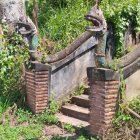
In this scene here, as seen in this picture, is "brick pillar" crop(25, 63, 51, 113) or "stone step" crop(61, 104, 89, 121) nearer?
"stone step" crop(61, 104, 89, 121)

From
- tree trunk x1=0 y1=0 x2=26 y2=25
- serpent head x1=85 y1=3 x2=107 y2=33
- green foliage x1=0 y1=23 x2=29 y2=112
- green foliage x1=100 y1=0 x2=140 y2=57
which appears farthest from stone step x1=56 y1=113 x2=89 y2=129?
tree trunk x1=0 y1=0 x2=26 y2=25

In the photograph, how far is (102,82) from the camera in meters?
7.49

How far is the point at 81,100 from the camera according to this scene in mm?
9320

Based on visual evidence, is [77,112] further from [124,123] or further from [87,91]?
[124,123]

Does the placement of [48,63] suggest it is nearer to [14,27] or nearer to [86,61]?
[86,61]

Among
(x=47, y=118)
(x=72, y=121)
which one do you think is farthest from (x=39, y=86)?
(x=72, y=121)

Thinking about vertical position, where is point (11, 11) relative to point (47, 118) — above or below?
above

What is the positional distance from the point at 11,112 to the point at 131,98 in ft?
8.52

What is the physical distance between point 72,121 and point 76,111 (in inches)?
11.0

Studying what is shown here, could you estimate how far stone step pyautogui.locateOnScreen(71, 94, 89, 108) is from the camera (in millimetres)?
9202

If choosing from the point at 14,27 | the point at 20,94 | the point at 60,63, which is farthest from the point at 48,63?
the point at 14,27

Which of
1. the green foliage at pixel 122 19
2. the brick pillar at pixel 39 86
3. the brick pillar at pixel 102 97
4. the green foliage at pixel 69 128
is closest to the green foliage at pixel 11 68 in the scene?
the brick pillar at pixel 39 86

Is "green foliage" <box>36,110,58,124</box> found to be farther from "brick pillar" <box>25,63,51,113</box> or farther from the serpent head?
the serpent head

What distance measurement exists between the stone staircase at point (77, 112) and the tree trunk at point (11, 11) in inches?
97.8
